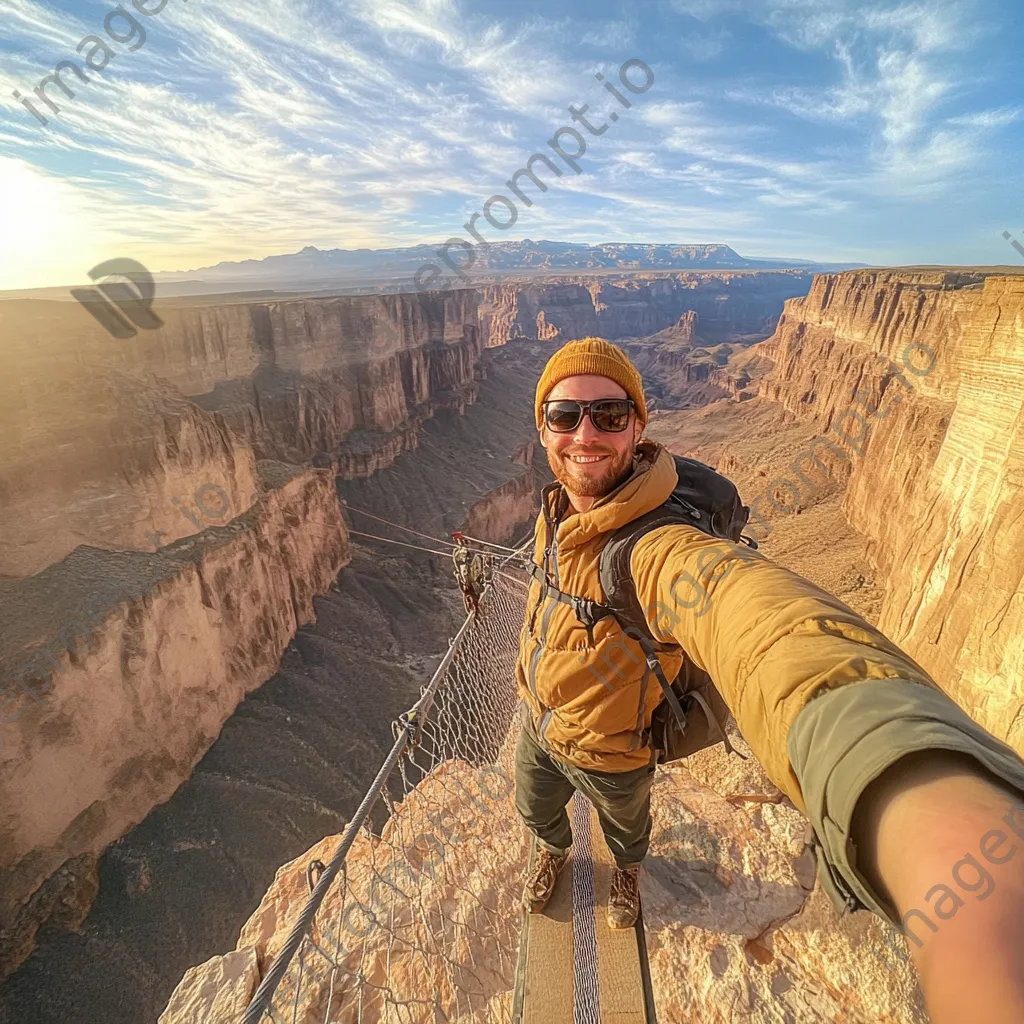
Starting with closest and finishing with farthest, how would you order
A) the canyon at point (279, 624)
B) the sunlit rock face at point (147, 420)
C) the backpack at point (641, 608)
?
the backpack at point (641, 608) < the canyon at point (279, 624) < the sunlit rock face at point (147, 420)

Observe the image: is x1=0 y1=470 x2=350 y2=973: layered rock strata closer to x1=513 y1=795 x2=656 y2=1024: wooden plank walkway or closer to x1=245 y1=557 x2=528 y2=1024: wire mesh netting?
x1=245 y1=557 x2=528 y2=1024: wire mesh netting

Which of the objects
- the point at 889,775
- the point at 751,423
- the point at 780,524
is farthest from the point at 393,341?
the point at 889,775

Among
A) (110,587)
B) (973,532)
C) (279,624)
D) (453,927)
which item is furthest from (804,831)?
(279,624)

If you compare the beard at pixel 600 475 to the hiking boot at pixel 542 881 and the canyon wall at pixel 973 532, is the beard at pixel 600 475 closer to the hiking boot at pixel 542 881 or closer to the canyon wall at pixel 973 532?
the hiking boot at pixel 542 881

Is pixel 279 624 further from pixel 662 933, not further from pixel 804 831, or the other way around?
pixel 804 831

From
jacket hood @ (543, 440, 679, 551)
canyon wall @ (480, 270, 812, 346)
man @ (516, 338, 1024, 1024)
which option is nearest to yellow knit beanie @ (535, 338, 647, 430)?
man @ (516, 338, 1024, 1024)

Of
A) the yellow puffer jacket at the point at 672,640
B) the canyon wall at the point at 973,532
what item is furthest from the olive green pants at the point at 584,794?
the canyon wall at the point at 973,532
